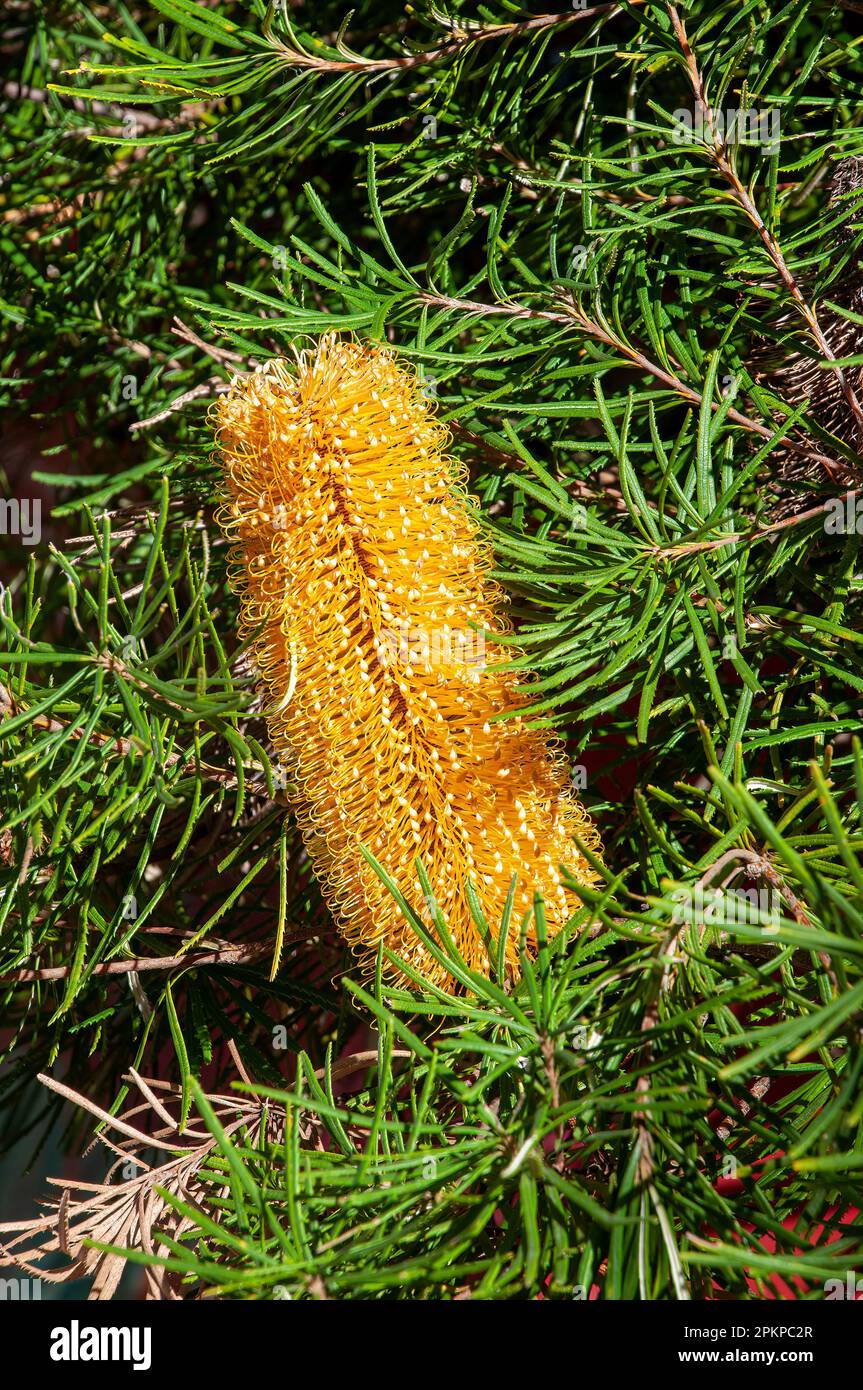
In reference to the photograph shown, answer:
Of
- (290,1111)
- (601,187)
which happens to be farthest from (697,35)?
(290,1111)

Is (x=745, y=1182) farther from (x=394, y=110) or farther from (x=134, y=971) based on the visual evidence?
(x=394, y=110)

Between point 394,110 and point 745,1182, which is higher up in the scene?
point 394,110

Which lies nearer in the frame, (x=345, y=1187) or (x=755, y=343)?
(x=345, y=1187)
